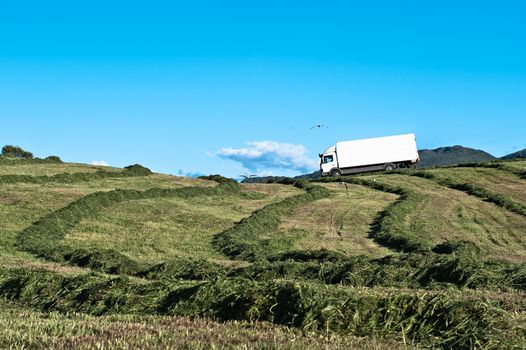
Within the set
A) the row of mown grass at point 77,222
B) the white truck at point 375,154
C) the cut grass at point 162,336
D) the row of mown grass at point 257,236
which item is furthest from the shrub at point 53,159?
the cut grass at point 162,336

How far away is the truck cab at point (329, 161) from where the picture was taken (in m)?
87.4

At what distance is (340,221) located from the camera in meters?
38.9

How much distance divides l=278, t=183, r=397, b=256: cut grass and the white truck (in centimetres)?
3206

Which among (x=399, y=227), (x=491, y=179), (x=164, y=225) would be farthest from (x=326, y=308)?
(x=491, y=179)

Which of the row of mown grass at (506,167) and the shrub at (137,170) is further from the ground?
the shrub at (137,170)

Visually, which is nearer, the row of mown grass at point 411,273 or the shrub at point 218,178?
the row of mown grass at point 411,273

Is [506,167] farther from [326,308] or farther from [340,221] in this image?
[326,308]

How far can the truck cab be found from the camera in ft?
287

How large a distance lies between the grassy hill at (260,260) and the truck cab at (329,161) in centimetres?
1864

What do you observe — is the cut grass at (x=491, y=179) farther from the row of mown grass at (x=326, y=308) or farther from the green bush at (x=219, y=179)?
the row of mown grass at (x=326, y=308)

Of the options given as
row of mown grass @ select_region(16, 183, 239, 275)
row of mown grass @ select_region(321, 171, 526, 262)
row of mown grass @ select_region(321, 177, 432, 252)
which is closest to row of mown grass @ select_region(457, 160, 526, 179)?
row of mown grass @ select_region(321, 171, 526, 262)

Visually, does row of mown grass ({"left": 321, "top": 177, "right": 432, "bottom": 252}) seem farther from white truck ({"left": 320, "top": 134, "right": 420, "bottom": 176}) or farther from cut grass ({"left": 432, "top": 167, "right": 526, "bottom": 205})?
white truck ({"left": 320, "top": 134, "right": 420, "bottom": 176})

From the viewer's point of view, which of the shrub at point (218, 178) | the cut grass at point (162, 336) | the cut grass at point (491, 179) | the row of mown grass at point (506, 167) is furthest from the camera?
the row of mown grass at point (506, 167)

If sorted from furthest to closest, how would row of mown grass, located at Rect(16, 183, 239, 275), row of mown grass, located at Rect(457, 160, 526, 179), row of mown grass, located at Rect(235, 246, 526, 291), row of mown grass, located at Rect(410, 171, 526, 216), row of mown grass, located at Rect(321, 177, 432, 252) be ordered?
row of mown grass, located at Rect(457, 160, 526, 179), row of mown grass, located at Rect(410, 171, 526, 216), row of mown grass, located at Rect(321, 177, 432, 252), row of mown grass, located at Rect(16, 183, 239, 275), row of mown grass, located at Rect(235, 246, 526, 291)
